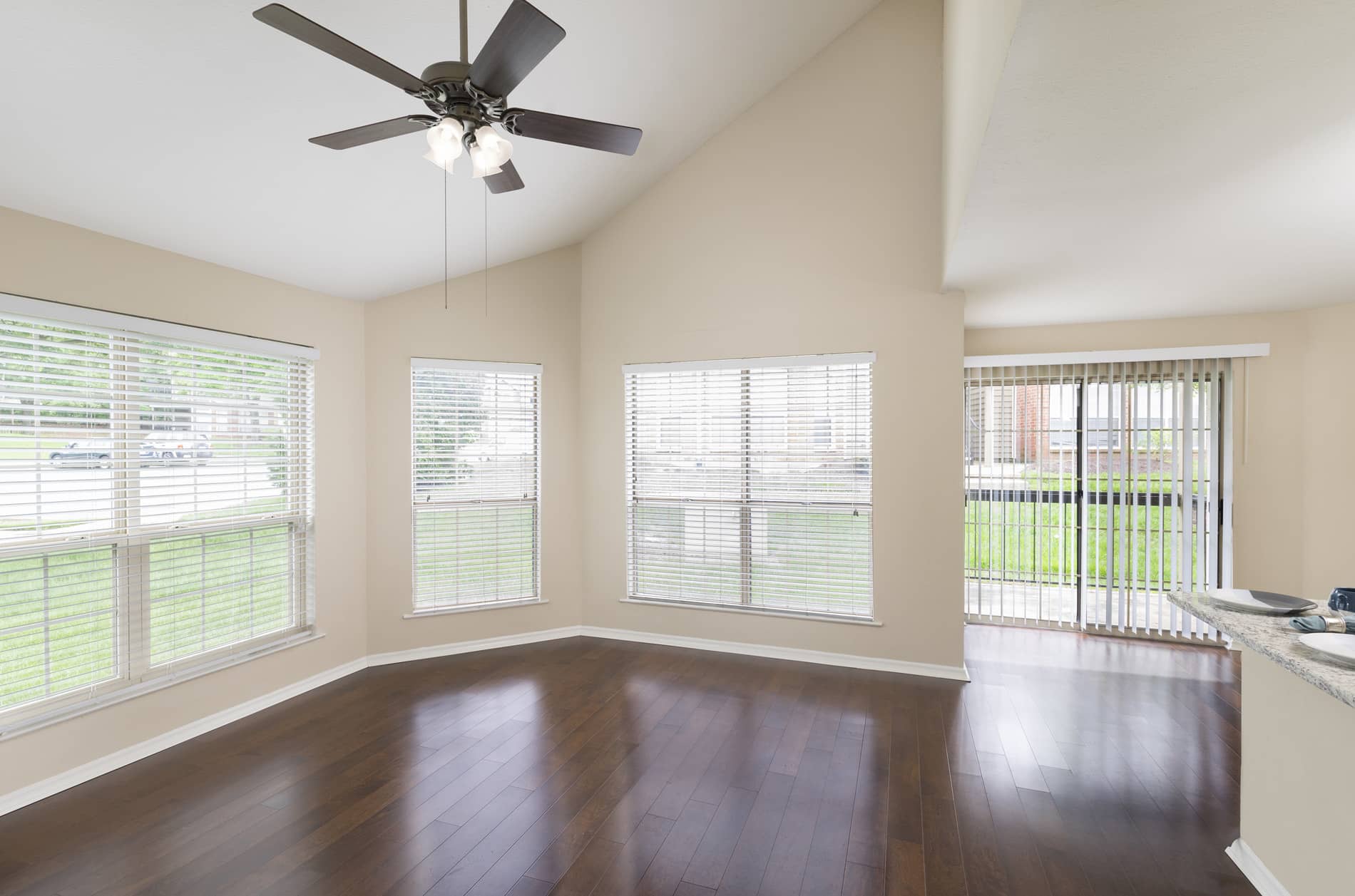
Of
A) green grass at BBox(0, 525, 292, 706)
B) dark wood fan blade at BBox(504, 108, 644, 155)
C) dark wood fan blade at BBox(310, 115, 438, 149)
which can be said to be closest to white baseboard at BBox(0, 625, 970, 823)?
green grass at BBox(0, 525, 292, 706)

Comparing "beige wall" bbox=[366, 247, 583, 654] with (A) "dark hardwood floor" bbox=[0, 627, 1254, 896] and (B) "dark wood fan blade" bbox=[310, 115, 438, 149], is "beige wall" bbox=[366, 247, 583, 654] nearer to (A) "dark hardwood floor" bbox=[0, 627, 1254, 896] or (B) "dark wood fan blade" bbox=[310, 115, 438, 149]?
(A) "dark hardwood floor" bbox=[0, 627, 1254, 896]

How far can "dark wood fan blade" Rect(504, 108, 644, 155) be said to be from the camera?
2.03m

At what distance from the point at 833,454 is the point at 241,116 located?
3.60 metres

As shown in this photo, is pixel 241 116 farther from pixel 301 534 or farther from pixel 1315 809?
pixel 1315 809

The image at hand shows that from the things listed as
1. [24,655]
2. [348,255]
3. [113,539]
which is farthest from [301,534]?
[348,255]

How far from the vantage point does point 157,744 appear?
308cm

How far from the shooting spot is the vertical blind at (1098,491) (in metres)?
4.52

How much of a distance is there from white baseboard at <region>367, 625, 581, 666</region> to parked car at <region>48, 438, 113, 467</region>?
6.65ft

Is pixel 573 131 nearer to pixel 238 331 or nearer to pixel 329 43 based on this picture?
pixel 329 43

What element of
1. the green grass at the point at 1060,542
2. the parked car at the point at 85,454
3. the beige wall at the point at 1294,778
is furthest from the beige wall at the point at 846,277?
the parked car at the point at 85,454

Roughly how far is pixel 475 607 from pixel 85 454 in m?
2.40

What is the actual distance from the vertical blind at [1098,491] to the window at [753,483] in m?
1.39

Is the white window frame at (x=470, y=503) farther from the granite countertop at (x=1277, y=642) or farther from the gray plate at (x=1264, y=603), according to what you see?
the gray plate at (x=1264, y=603)

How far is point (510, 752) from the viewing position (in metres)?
3.07
